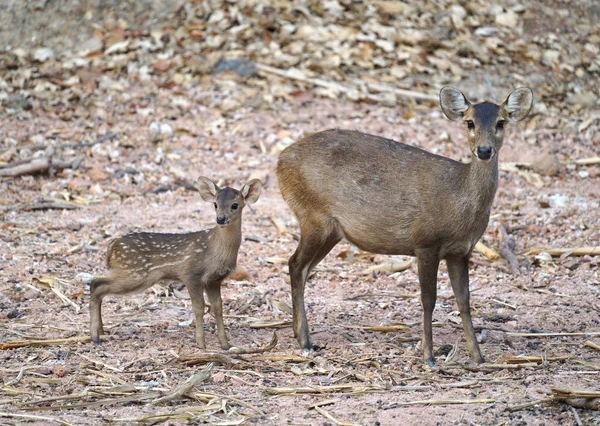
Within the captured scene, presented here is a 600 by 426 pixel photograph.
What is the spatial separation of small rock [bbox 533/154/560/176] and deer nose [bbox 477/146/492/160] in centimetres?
619

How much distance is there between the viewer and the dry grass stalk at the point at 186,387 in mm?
6235

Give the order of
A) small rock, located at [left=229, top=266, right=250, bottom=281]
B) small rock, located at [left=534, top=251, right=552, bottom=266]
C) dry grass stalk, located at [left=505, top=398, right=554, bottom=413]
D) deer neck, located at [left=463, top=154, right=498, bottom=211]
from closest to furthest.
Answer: dry grass stalk, located at [left=505, top=398, right=554, bottom=413], deer neck, located at [left=463, top=154, right=498, bottom=211], small rock, located at [left=229, top=266, right=250, bottom=281], small rock, located at [left=534, top=251, right=552, bottom=266]

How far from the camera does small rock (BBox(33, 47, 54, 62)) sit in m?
15.1

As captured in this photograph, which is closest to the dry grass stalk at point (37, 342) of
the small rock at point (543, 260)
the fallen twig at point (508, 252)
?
the fallen twig at point (508, 252)

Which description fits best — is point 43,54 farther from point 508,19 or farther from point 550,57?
point 550,57

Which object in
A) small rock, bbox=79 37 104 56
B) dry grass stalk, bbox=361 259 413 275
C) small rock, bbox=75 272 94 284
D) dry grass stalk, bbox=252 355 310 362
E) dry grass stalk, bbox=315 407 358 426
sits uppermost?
small rock, bbox=79 37 104 56

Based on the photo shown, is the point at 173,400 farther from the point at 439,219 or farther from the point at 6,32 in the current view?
the point at 6,32

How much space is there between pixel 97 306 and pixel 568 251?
16.7 ft

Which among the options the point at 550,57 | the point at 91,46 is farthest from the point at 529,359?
the point at 91,46

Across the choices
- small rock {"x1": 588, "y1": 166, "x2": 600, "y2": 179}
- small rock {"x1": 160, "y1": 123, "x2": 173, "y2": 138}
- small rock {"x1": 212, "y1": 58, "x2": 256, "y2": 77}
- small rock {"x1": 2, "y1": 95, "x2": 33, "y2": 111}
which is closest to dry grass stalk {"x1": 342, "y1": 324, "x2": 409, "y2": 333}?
small rock {"x1": 588, "y1": 166, "x2": 600, "y2": 179}

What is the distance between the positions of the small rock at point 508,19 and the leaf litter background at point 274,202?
81 mm

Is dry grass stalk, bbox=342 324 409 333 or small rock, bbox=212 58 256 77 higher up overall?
small rock, bbox=212 58 256 77

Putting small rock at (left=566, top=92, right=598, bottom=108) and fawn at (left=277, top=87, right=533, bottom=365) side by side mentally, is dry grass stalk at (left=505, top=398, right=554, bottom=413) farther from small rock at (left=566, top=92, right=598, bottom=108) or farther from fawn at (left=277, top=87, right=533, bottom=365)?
small rock at (left=566, top=92, right=598, bottom=108)

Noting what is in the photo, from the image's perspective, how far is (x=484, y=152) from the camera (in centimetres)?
A: 692
